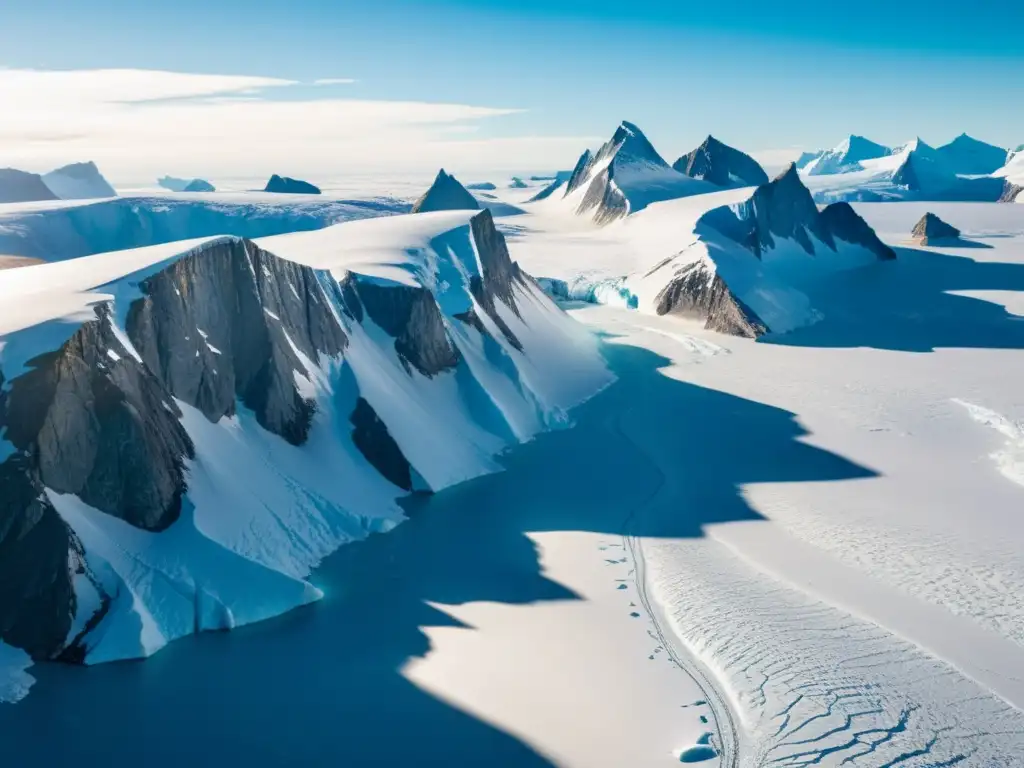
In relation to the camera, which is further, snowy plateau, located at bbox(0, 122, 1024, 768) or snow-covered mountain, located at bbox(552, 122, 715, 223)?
snow-covered mountain, located at bbox(552, 122, 715, 223)

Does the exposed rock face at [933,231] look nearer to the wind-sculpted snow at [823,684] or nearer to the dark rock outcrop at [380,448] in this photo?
the dark rock outcrop at [380,448]

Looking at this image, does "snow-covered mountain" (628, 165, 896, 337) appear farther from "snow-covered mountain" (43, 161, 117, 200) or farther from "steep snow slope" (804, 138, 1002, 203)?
"steep snow slope" (804, 138, 1002, 203)

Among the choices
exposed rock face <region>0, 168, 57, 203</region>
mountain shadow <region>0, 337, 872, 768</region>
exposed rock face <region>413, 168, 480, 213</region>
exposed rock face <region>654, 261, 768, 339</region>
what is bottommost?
mountain shadow <region>0, 337, 872, 768</region>

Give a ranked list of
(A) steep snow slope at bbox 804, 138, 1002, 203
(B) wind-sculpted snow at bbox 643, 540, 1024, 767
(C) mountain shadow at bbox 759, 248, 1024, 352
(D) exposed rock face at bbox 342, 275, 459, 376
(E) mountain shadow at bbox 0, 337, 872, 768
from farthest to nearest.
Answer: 1. (A) steep snow slope at bbox 804, 138, 1002, 203
2. (C) mountain shadow at bbox 759, 248, 1024, 352
3. (D) exposed rock face at bbox 342, 275, 459, 376
4. (B) wind-sculpted snow at bbox 643, 540, 1024, 767
5. (E) mountain shadow at bbox 0, 337, 872, 768

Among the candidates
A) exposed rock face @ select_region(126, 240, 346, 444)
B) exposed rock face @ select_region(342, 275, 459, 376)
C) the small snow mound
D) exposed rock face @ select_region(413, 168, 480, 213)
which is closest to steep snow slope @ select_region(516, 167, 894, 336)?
exposed rock face @ select_region(413, 168, 480, 213)

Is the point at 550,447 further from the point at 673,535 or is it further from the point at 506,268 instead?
the point at 506,268

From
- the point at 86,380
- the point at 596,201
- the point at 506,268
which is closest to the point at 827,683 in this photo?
the point at 86,380
